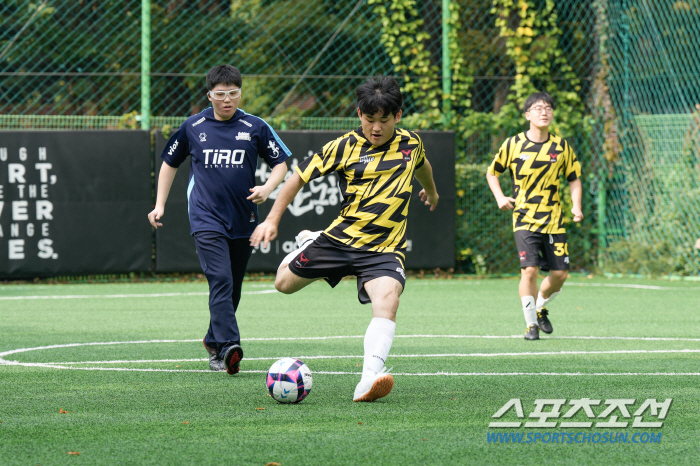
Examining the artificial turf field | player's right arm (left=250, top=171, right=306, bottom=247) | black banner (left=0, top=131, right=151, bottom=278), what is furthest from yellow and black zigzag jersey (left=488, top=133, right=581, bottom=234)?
black banner (left=0, top=131, right=151, bottom=278)

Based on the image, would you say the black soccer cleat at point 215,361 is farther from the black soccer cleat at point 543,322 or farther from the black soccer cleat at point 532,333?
the black soccer cleat at point 543,322

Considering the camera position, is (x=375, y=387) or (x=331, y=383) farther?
(x=331, y=383)

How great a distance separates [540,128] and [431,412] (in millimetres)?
4261

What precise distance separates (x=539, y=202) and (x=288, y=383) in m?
3.96

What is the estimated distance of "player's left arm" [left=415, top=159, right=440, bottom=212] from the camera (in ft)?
17.8

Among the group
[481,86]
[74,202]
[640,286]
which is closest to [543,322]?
[640,286]

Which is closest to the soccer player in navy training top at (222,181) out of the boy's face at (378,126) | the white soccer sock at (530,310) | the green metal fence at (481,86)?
the boy's face at (378,126)

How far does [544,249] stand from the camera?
805 centimetres

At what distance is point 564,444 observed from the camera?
380 cm

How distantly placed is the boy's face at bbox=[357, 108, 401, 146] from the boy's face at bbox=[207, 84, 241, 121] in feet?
3.94

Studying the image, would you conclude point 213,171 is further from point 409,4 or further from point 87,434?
point 409,4

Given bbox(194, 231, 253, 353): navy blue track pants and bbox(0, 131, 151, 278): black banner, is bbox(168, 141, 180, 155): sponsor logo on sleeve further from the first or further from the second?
bbox(0, 131, 151, 278): black banner

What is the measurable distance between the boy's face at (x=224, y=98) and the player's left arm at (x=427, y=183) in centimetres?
134

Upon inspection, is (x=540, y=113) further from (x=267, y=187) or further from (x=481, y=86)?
(x=481, y=86)
